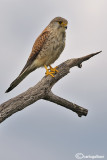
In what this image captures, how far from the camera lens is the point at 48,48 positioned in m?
6.64

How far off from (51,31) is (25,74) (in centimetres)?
113

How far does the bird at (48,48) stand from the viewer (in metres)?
6.67

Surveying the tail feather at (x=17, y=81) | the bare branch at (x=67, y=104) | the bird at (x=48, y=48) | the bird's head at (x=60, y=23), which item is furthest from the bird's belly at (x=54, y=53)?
the bare branch at (x=67, y=104)

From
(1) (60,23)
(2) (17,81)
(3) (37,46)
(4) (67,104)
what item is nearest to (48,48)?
(3) (37,46)

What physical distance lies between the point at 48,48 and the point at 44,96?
1.03 metres

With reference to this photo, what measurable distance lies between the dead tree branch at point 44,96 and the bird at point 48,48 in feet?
0.65

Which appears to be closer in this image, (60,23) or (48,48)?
(48,48)

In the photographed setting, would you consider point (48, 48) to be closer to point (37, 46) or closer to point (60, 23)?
point (37, 46)

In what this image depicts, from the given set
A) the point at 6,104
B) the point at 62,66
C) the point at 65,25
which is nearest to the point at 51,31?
the point at 65,25

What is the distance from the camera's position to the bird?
6.67m

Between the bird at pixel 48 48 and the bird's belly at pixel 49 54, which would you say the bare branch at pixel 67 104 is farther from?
the bird's belly at pixel 49 54

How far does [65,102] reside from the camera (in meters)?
6.84

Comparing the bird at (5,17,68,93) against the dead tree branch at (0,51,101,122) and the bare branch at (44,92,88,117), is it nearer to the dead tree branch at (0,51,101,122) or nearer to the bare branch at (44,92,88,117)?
the dead tree branch at (0,51,101,122)

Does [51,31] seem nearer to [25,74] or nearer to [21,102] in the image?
[25,74]
